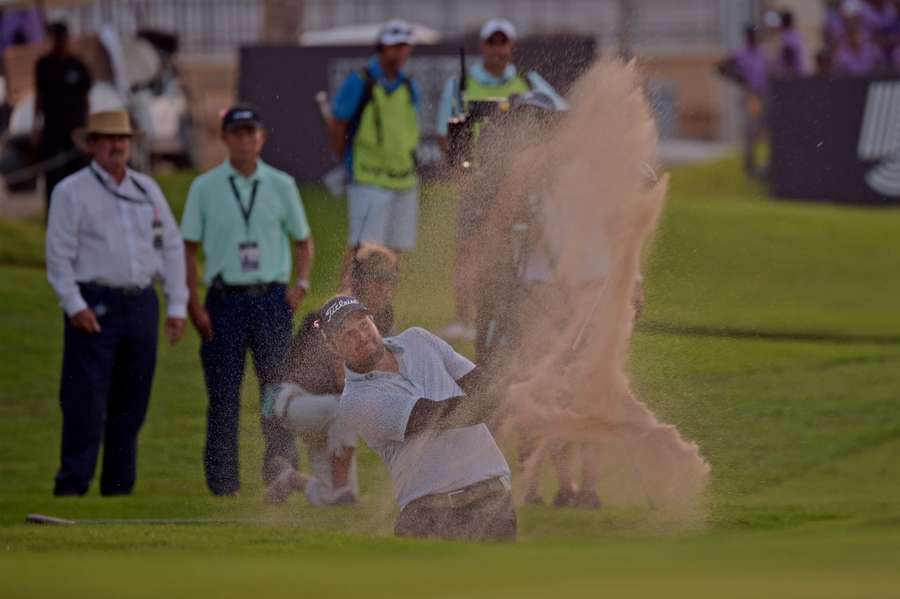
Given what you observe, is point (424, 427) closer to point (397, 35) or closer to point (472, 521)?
point (472, 521)

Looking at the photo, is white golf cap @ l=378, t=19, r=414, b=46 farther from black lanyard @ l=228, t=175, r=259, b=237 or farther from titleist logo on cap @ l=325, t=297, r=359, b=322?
titleist logo on cap @ l=325, t=297, r=359, b=322

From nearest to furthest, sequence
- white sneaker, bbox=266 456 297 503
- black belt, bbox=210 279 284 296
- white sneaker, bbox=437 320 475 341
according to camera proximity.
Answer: white sneaker, bbox=266 456 297 503, white sneaker, bbox=437 320 475 341, black belt, bbox=210 279 284 296

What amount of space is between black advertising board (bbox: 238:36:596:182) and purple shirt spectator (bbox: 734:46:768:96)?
16.9 feet

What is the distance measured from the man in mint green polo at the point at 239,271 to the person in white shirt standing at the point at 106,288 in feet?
0.67

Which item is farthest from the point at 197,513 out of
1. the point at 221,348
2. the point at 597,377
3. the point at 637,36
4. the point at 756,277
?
the point at 637,36

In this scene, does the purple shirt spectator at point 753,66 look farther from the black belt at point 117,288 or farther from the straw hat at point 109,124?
the black belt at point 117,288

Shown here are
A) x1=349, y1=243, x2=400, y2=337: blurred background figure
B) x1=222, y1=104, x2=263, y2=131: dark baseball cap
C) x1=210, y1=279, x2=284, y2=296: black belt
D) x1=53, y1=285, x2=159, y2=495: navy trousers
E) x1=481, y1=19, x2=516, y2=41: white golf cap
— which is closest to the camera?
x1=349, y1=243, x2=400, y2=337: blurred background figure

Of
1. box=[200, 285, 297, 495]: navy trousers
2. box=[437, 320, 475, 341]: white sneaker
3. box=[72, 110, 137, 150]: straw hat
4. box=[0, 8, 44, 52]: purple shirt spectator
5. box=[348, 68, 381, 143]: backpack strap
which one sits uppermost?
box=[72, 110, 137, 150]: straw hat

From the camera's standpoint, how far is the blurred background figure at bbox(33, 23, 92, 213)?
20109 millimetres

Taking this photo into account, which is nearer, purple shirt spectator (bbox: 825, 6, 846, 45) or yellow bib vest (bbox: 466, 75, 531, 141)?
yellow bib vest (bbox: 466, 75, 531, 141)

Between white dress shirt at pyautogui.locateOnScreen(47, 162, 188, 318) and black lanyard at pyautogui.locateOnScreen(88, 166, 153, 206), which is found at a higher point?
black lanyard at pyautogui.locateOnScreen(88, 166, 153, 206)

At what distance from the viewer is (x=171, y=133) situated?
27.0 metres

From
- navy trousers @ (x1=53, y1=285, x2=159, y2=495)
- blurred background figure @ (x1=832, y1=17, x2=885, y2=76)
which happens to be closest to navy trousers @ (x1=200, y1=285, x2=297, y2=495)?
navy trousers @ (x1=53, y1=285, x2=159, y2=495)

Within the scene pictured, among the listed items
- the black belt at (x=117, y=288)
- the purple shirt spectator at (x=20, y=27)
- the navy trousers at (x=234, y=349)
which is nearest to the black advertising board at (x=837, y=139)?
the purple shirt spectator at (x=20, y=27)
